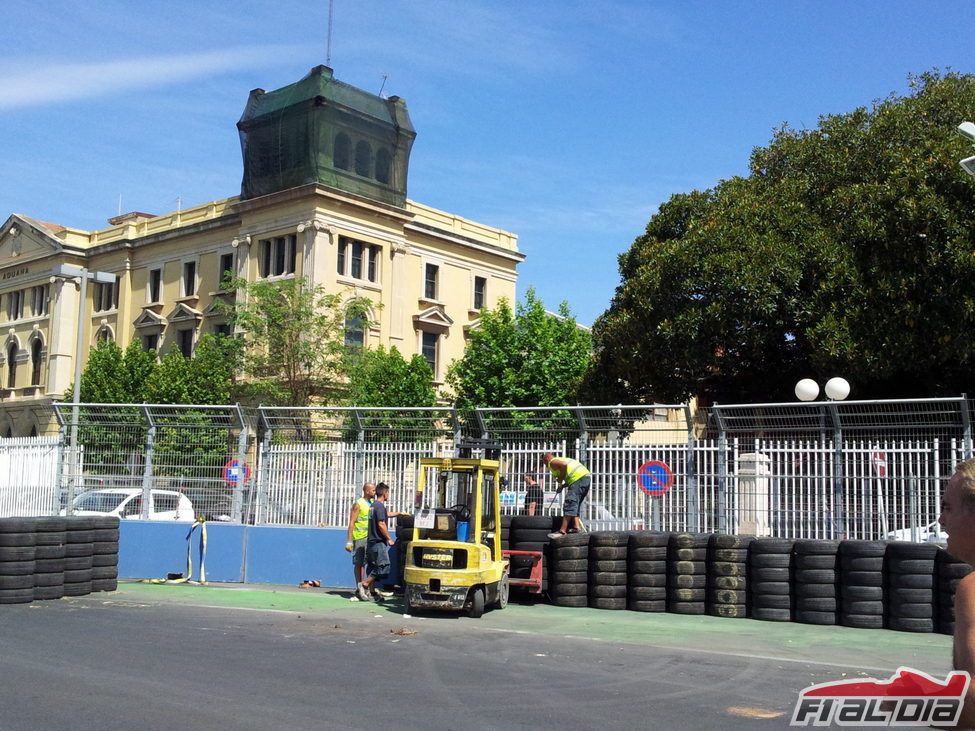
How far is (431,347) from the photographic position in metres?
49.4

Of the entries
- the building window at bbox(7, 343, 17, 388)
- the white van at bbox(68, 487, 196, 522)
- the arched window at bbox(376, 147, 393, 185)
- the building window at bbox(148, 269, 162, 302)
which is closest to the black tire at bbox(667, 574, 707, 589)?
the white van at bbox(68, 487, 196, 522)

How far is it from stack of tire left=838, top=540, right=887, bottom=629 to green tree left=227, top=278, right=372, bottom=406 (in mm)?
27585

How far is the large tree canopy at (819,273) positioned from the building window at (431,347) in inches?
847

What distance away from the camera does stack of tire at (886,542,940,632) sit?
41.4 feet

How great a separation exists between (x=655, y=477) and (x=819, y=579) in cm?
310

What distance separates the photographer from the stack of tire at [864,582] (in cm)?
1296

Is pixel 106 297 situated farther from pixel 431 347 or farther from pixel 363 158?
pixel 431 347

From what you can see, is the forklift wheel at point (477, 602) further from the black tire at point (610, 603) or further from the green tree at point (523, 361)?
the green tree at point (523, 361)

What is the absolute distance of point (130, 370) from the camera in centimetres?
4559

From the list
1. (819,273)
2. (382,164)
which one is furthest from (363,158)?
(819,273)

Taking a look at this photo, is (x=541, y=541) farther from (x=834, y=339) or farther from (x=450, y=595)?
(x=834, y=339)

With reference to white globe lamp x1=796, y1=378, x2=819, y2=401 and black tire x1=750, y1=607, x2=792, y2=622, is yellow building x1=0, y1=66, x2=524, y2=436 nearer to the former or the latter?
white globe lamp x1=796, y1=378, x2=819, y2=401

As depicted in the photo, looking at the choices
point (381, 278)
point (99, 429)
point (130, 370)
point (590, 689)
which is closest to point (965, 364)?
point (590, 689)

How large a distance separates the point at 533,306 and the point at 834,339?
857 inches
